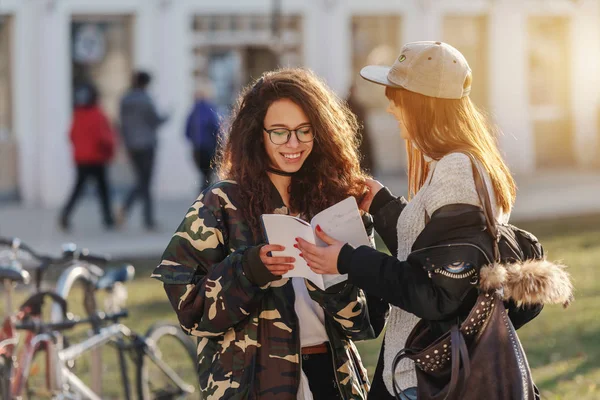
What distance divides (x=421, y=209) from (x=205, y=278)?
2.18ft

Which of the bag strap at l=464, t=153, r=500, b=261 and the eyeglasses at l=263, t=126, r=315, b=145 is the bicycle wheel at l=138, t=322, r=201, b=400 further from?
the bag strap at l=464, t=153, r=500, b=261

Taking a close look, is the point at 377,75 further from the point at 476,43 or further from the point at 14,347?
the point at 476,43

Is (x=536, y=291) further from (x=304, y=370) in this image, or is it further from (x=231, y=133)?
Answer: (x=231, y=133)

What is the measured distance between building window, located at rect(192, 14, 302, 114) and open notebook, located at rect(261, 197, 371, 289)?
56.5 feet

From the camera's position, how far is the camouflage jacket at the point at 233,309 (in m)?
3.53

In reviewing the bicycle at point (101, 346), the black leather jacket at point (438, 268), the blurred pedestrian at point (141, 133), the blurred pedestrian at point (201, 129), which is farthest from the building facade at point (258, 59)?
the black leather jacket at point (438, 268)

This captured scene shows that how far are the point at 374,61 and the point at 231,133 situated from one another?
11.2 metres

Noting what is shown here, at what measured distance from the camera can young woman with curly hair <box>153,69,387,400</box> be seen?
3.53 m

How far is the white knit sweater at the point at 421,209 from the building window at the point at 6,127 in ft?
54.8

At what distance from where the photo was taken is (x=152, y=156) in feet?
51.1

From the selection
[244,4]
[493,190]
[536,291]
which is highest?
[244,4]

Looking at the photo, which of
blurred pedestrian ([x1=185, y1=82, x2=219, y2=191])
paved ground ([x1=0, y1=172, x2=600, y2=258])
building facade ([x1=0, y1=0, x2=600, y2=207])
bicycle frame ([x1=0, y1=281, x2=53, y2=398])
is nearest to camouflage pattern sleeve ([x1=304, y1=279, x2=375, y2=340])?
bicycle frame ([x1=0, y1=281, x2=53, y2=398])

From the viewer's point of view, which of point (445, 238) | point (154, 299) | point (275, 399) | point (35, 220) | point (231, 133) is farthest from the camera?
point (35, 220)

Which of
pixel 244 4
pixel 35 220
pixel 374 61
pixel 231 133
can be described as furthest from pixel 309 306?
pixel 244 4
